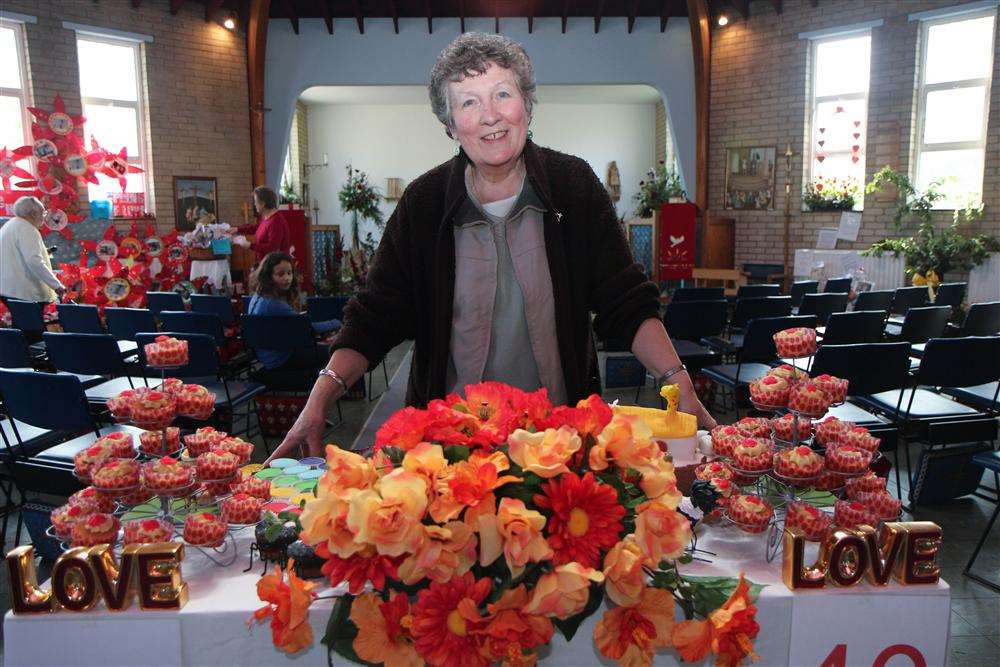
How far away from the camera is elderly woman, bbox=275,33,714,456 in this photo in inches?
69.9

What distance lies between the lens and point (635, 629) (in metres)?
1.00

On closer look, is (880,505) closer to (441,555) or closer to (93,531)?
(441,555)

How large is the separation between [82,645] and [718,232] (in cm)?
1146

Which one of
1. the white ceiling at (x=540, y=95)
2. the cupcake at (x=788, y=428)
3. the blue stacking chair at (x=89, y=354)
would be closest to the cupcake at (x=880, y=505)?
the cupcake at (x=788, y=428)

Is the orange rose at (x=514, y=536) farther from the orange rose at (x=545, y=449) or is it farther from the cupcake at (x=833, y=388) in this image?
the cupcake at (x=833, y=388)

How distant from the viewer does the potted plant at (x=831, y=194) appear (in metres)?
10.9

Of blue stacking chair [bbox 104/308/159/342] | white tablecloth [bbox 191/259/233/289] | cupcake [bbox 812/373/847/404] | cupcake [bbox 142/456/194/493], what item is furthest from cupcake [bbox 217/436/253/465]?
white tablecloth [bbox 191/259/233/289]

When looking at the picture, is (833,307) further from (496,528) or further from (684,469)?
(496,528)

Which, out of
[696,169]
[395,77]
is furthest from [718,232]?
[395,77]

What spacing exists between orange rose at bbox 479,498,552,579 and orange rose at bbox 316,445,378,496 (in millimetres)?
150

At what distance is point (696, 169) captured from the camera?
11984 mm

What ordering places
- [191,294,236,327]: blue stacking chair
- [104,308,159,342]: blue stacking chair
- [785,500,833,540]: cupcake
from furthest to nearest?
[191,294,236,327]: blue stacking chair, [104,308,159,342]: blue stacking chair, [785,500,833,540]: cupcake

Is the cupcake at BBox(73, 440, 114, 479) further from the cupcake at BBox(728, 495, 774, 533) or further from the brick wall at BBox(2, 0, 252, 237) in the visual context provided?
the brick wall at BBox(2, 0, 252, 237)

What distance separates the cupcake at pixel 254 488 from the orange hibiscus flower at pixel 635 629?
32.3 inches
